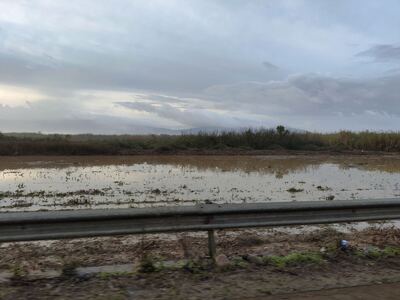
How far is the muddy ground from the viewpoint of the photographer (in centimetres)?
640

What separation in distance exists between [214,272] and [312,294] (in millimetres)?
1425

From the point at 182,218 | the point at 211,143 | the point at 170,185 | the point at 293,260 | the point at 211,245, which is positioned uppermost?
the point at 211,143

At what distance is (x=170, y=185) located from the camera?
19.4 m

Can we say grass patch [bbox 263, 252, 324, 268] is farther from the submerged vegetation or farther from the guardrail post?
the submerged vegetation

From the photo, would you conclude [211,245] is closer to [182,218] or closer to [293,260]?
[182,218]

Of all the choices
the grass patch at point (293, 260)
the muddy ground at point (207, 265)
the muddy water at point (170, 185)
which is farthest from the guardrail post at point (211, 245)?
the muddy water at point (170, 185)

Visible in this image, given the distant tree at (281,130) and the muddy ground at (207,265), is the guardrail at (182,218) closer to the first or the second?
the muddy ground at (207,265)

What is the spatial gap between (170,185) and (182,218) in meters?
12.0

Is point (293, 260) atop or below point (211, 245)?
below

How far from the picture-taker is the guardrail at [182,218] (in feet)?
22.1

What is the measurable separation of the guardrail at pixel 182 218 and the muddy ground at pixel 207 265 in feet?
1.63

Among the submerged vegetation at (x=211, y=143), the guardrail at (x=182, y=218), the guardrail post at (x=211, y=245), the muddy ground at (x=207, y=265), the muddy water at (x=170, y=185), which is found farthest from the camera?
the submerged vegetation at (x=211, y=143)

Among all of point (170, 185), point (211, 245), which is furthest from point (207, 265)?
point (170, 185)

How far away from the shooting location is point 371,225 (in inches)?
456
